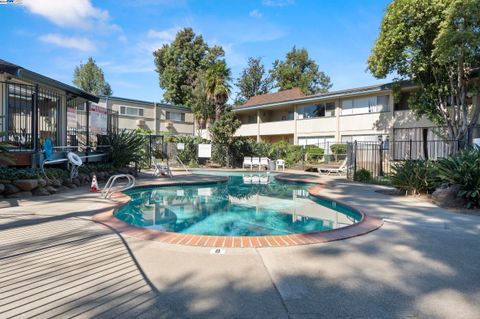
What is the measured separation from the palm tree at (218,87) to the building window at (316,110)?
27.4 ft

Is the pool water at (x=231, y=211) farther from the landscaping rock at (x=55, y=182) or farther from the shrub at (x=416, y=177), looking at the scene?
the shrub at (x=416, y=177)

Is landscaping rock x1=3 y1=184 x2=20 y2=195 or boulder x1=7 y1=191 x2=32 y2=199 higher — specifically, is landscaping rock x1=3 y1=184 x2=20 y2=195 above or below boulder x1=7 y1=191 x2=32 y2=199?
above

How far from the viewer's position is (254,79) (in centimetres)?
4806

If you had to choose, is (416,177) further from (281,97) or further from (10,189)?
(281,97)

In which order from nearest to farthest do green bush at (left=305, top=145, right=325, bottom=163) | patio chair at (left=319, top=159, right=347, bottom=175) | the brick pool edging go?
the brick pool edging
patio chair at (left=319, top=159, right=347, bottom=175)
green bush at (left=305, top=145, right=325, bottom=163)

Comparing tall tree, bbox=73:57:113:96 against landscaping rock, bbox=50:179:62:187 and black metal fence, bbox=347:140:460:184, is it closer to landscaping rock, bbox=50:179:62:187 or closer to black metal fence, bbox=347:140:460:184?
landscaping rock, bbox=50:179:62:187

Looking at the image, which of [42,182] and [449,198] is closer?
[449,198]

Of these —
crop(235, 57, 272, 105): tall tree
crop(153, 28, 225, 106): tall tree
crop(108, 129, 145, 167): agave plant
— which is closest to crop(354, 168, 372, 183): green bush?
crop(108, 129, 145, 167): agave plant

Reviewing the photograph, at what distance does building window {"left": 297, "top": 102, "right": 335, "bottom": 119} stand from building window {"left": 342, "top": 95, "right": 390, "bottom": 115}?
1287 mm

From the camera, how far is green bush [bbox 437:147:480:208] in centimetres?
770

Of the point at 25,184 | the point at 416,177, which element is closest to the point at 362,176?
the point at 416,177

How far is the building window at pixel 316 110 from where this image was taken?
25812 millimetres

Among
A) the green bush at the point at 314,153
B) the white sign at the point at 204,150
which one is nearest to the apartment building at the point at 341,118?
the green bush at the point at 314,153

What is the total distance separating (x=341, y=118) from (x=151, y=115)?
767 inches
